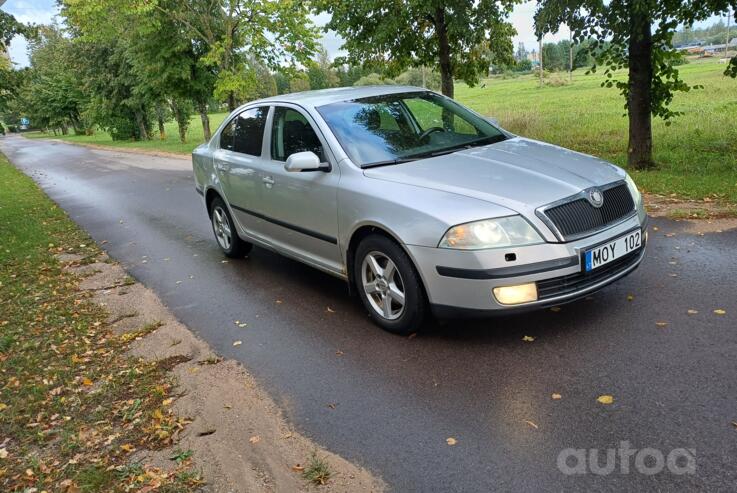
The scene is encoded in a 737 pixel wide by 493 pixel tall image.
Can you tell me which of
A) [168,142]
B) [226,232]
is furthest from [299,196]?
[168,142]

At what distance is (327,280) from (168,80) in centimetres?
2416

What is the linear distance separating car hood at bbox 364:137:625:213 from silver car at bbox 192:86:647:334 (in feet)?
0.05

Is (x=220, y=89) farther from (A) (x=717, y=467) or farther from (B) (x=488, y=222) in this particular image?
(A) (x=717, y=467)

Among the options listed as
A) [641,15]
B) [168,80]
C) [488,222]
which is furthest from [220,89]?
[488,222]

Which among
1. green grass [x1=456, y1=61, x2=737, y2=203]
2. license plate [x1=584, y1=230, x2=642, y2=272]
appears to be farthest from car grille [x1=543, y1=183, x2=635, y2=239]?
green grass [x1=456, y1=61, x2=737, y2=203]

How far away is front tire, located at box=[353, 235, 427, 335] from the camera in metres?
4.05

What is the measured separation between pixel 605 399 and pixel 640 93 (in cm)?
803

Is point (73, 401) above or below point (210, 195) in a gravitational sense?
below

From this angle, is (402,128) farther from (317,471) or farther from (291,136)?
(317,471)

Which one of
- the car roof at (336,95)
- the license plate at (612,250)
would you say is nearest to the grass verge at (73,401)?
the car roof at (336,95)

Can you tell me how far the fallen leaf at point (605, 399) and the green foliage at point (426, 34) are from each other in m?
11.3

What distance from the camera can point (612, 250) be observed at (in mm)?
3961

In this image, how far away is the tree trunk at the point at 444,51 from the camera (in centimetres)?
1474

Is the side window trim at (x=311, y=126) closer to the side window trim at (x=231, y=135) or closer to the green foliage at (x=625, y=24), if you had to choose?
the side window trim at (x=231, y=135)
